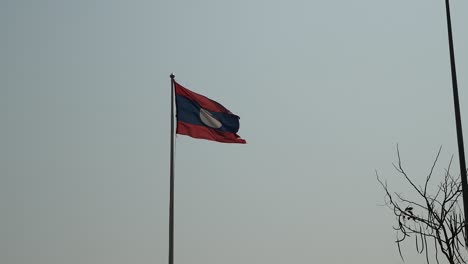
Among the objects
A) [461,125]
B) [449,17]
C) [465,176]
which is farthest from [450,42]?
[465,176]

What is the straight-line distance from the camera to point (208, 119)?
2188cm

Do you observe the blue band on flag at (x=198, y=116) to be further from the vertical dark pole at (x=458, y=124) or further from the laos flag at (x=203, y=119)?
the vertical dark pole at (x=458, y=124)

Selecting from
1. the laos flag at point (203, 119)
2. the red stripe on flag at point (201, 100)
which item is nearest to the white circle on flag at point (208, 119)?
the laos flag at point (203, 119)

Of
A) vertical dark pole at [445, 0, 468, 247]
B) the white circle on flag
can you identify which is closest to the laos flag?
the white circle on flag

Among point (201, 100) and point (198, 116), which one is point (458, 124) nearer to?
point (198, 116)

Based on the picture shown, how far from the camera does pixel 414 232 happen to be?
13.9 metres

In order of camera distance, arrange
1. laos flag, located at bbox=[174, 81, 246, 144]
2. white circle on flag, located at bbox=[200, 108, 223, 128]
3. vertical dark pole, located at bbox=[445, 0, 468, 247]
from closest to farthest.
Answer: vertical dark pole, located at bbox=[445, 0, 468, 247] → laos flag, located at bbox=[174, 81, 246, 144] → white circle on flag, located at bbox=[200, 108, 223, 128]

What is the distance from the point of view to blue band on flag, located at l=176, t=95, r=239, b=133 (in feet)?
69.6

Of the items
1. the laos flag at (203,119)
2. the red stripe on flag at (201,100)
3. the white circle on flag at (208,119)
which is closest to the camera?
the laos flag at (203,119)

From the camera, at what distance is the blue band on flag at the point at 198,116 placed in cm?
2120

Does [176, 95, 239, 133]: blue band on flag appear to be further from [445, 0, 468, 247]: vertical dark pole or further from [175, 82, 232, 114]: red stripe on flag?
[445, 0, 468, 247]: vertical dark pole

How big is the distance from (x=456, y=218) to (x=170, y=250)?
7972 millimetres

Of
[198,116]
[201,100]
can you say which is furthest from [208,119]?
[201,100]

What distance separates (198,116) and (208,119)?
15.0 inches
